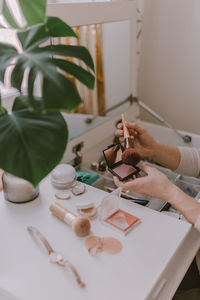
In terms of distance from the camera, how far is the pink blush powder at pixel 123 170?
0.93 m

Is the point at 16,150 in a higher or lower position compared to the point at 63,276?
higher

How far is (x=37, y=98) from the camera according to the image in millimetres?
551

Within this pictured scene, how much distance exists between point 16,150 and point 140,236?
388 mm

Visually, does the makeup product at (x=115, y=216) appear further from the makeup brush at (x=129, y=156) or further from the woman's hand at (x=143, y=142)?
the woman's hand at (x=143, y=142)

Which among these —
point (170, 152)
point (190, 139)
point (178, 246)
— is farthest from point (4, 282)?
point (190, 139)

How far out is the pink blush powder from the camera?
0.93 metres

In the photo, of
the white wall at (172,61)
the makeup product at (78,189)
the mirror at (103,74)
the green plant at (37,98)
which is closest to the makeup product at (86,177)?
the makeup product at (78,189)

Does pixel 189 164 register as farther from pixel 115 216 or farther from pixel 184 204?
pixel 115 216

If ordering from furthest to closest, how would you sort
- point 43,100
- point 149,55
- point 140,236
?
point 149,55
point 140,236
point 43,100

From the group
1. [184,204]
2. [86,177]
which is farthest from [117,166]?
[184,204]

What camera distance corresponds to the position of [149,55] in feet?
5.57

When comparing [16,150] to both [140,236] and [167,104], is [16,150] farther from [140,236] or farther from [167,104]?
[167,104]

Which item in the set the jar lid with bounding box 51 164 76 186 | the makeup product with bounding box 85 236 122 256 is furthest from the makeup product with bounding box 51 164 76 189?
the makeup product with bounding box 85 236 122 256

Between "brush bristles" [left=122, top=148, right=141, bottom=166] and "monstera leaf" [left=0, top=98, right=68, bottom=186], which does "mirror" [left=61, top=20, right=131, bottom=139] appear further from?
"monstera leaf" [left=0, top=98, right=68, bottom=186]
